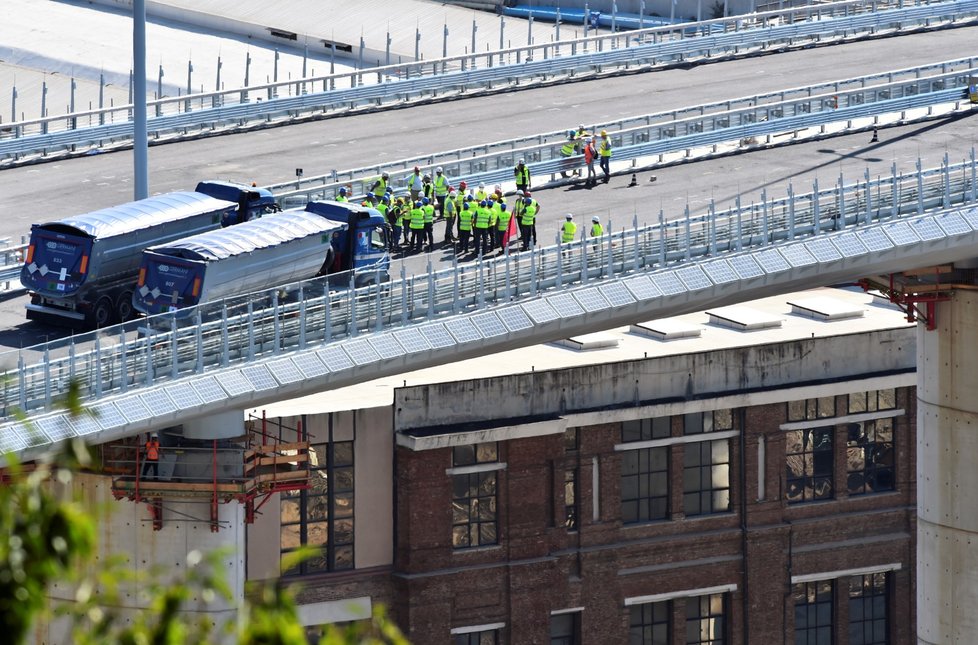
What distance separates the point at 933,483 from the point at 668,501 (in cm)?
825

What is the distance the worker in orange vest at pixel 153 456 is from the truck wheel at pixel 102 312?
12.9 feet

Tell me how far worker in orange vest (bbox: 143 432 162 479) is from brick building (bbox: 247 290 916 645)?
611cm

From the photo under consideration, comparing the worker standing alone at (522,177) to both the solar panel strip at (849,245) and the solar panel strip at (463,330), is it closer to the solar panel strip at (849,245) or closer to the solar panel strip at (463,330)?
the solar panel strip at (849,245)

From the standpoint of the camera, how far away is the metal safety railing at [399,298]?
43.2 meters

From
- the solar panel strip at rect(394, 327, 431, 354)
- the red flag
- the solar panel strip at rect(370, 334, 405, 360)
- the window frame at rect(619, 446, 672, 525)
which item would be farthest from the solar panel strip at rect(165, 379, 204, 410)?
the window frame at rect(619, 446, 672, 525)

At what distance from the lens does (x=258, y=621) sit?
1588 cm

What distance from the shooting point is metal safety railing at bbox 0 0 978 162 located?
74.3 m

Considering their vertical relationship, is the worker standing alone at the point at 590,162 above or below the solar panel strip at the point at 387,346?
above

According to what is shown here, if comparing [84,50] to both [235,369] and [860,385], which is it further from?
[235,369]

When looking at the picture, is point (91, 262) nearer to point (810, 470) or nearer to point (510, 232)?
point (510, 232)

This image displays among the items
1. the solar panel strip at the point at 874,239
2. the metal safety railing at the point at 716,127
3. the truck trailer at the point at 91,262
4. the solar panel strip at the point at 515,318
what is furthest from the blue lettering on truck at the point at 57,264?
the solar panel strip at the point at 874,239

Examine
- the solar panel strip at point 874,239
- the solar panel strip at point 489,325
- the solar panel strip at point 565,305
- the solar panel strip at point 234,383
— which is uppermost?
the solar panel strip at point 874,239

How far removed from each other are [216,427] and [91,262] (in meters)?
6.26

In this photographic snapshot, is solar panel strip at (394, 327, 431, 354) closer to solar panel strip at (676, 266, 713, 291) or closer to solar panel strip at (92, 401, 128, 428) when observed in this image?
solar panel strip at (92, 401, 128, 428)
